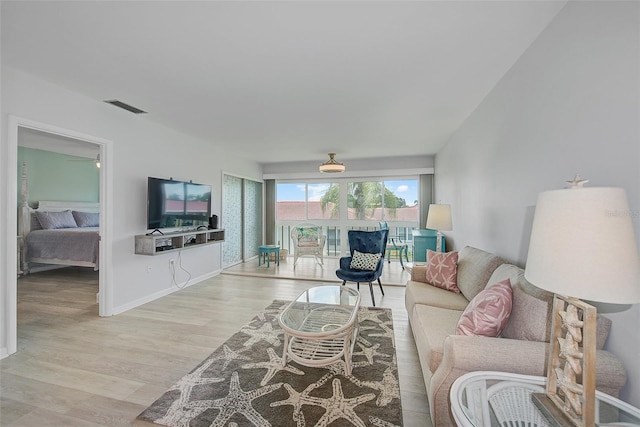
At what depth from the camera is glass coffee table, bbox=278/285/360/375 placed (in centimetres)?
204

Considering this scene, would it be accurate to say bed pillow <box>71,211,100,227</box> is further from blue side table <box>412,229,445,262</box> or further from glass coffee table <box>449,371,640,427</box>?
glass coffee table <box>449,371,640,427</box>

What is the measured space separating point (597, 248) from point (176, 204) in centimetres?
442

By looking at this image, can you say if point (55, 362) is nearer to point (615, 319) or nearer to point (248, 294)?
point (248, 294)

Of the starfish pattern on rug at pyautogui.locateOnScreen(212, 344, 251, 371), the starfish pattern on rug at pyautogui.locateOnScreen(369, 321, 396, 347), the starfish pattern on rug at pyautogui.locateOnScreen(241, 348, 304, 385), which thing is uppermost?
the starfish pattern on rug at pyautogui.locateOnScreen(369, 321, 396, 347)

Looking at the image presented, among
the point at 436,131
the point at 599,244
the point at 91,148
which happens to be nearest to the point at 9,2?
the point at 599,244

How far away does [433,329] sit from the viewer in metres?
1.87

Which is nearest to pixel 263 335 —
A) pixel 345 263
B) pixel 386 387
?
pixel 386 387

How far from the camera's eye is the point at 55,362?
2.26 m

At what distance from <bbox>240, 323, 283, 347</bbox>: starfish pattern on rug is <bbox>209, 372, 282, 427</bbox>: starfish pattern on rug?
1.87 feet

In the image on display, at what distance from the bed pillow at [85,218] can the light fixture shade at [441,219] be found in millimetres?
7092

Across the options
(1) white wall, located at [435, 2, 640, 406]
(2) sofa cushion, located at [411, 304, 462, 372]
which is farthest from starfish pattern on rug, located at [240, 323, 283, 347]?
(1) white wall, located at [435, 2, 640, 406]

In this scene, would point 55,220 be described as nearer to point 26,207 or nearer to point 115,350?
point 26,207

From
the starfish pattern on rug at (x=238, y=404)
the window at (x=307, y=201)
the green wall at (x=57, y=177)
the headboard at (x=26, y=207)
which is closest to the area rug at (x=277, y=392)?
the starfish pattern on rug at (x=238, y=404)

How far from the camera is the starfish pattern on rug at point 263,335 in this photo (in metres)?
2.60
